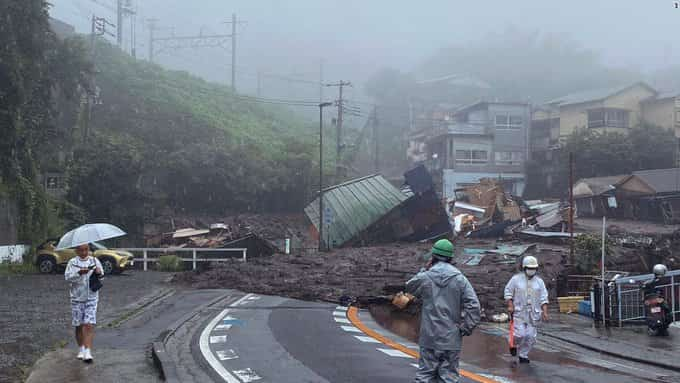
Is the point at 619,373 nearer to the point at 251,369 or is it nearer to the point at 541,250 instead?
the point at 251,369

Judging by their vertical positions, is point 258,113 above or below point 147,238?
above

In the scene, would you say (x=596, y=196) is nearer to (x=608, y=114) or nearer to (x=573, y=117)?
(x=608, y=114)

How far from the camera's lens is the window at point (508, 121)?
62.7 meters

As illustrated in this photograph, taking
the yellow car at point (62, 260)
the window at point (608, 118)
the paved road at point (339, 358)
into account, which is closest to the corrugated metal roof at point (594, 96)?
the window at point (608, 118)

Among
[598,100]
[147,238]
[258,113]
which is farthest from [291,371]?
[258,113]

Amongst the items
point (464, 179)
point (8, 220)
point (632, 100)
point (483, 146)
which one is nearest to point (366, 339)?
point (8, 220)

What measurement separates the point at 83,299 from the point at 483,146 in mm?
55280

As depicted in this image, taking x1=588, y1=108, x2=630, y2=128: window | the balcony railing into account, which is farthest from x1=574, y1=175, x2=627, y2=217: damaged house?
the balcony railing

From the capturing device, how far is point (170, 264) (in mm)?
28656

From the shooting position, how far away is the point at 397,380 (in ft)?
25.8

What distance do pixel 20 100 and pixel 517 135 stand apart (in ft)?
155

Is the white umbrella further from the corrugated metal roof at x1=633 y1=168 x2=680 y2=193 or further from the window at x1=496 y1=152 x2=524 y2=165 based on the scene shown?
the window at x1=496 y1=152 x2=524 y2=165

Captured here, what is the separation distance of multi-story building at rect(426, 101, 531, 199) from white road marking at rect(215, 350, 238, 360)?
Answer: 51380mm

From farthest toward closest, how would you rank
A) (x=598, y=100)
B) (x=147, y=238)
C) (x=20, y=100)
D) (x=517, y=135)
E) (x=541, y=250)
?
(x=517, y=135) < (x=598, y=100) < (x=147, y=238) < (x=541, y=250) < (x=20, y=100)
